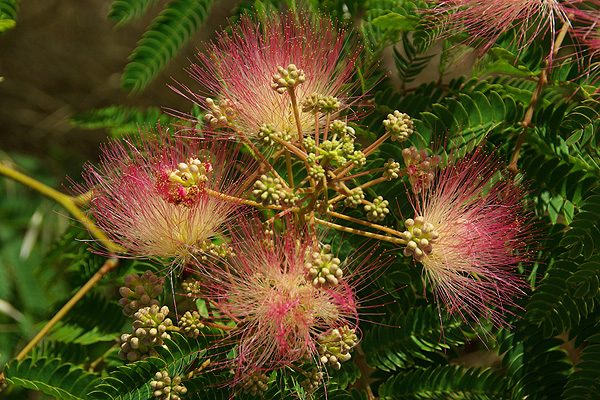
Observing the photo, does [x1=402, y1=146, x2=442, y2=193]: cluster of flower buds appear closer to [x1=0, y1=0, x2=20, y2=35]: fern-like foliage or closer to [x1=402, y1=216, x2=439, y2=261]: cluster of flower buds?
[x1=402, y1=216, x2=439, y2=261]: cluster of flower buds

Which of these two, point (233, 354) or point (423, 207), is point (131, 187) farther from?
point (423, 207)

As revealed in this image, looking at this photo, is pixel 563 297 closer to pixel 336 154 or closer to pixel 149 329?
pixel 336 154

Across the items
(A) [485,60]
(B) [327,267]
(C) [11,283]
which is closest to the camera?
(B) [327,267]

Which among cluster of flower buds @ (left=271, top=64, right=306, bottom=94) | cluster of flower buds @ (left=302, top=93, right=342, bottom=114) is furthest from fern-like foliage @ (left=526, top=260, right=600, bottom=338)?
cluster of flower buds @ (left=271, top=64, right=306, bottom=94)

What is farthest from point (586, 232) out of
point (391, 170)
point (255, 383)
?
point (255, 383)

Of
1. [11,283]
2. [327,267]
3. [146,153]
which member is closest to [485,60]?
[327,267]

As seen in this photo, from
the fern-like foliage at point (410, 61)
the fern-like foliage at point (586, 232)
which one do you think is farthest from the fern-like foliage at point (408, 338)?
the fern-like foliage at point (410, 61)

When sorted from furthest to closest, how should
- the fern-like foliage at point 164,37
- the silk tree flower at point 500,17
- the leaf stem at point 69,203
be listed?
the fern-like foliage at point 164,37
the leaf stem at point 69,203
the silk tree flower at point 500,17

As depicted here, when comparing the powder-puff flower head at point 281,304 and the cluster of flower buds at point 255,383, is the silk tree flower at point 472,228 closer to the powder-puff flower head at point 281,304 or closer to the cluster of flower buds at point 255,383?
the powder-puff flower head at point 281,304
